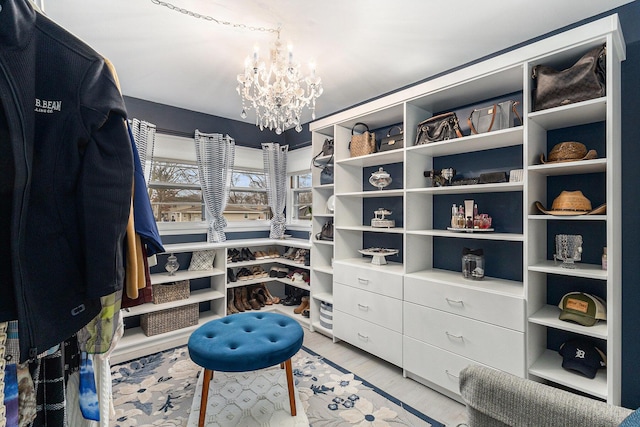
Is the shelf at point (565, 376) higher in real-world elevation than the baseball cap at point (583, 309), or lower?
lower

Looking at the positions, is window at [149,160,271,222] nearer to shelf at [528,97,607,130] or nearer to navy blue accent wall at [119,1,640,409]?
navy blue accent wall at [119,1,640,409]

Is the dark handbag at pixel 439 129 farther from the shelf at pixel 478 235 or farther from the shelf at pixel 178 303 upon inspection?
the shelf at pixel 178 303

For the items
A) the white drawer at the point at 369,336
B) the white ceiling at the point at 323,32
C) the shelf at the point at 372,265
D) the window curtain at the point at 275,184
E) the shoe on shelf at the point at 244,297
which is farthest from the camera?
the window curtain at the point at 275,184

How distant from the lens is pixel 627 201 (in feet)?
5.70

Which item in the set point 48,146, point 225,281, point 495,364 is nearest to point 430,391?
point 495,364

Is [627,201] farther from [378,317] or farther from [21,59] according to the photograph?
[21,59]

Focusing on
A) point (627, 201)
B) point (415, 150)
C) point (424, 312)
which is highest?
point (415, 150)

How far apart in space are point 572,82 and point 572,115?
20cm

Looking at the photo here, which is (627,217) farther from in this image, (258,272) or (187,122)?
(187,122)

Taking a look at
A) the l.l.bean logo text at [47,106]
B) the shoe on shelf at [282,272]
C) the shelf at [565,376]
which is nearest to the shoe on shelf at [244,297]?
the shoe on shelf at [282,272]

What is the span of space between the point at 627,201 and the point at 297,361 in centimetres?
259

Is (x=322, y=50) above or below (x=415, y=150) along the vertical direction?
above

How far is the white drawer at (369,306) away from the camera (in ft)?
7.89

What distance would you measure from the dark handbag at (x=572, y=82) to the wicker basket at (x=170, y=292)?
3.38 m
